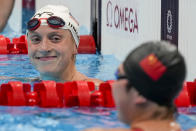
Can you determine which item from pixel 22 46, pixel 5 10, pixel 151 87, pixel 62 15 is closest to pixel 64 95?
pixel 5 10

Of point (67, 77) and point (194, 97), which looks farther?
point (67, 77)

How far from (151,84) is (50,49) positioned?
82.6 inches

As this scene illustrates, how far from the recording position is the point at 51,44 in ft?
13.3

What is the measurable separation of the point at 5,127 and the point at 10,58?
3996 millimetres

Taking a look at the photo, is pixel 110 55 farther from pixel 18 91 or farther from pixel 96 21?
pixel 18 91

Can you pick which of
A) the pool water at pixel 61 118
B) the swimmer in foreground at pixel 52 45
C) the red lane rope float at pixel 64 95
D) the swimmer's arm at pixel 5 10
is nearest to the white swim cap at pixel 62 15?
the swimmer in foreground at pixel 52 45

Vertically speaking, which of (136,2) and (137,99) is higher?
(136,2)

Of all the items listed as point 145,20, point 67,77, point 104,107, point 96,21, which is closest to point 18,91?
point 104,107

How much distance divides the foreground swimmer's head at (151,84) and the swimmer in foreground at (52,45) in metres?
2.03

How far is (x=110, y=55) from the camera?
6.94 m

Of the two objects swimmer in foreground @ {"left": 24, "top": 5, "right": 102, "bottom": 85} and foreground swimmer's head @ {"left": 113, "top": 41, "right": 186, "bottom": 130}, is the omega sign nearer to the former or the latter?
swimmer in foreground @ {"left": 24, "top": 5, "right": 102, "bottom": 85}

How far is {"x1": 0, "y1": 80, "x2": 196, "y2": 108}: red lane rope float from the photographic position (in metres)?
3.33

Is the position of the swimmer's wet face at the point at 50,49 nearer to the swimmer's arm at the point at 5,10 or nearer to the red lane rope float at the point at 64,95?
the swimmer's arm at the point at 5,10

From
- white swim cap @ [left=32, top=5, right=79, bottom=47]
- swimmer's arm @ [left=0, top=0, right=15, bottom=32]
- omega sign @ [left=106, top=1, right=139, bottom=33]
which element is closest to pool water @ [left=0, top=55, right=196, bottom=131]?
swimmer's arm @ [left=0, top=0, right=15, bottom=32]
